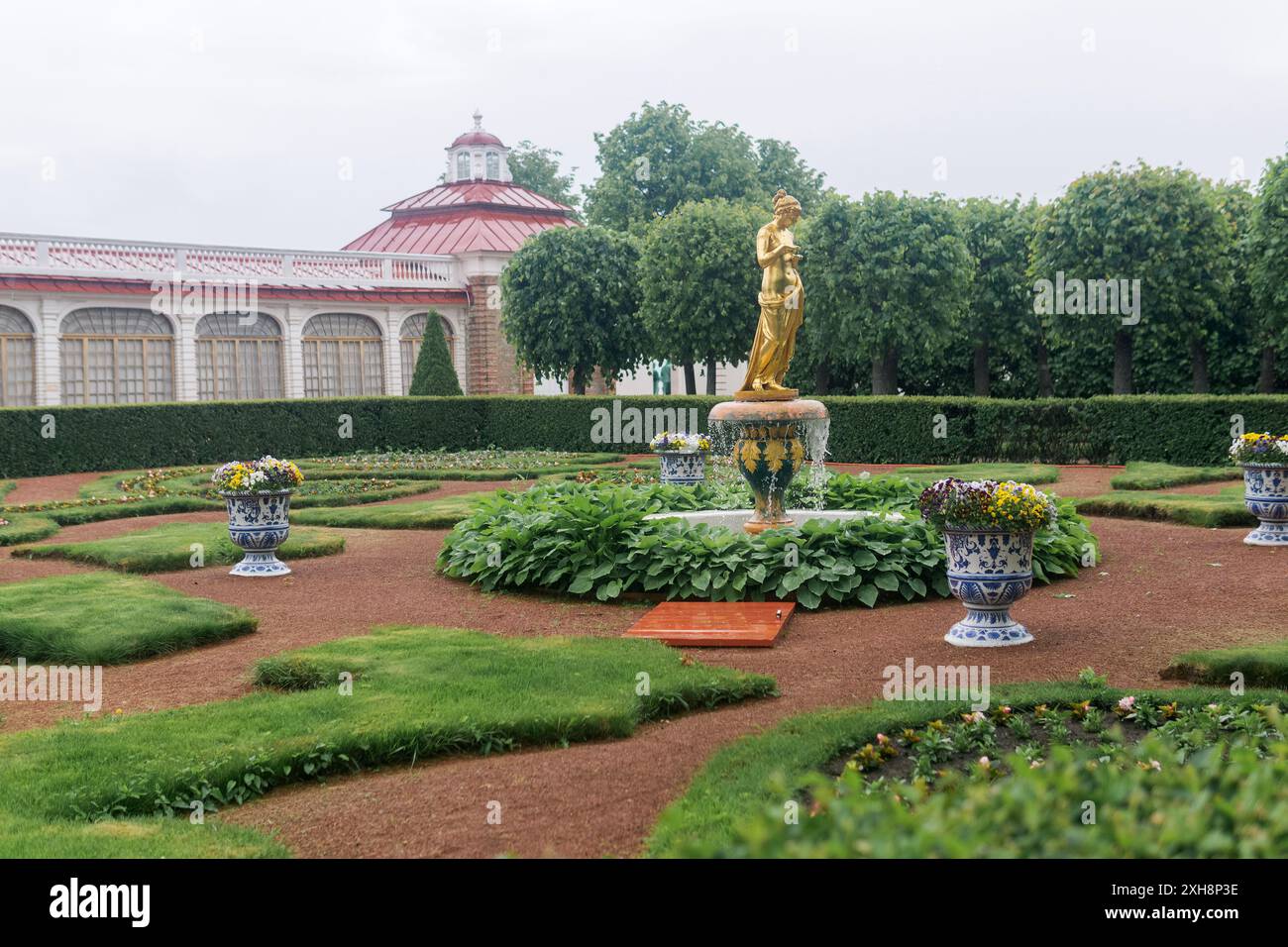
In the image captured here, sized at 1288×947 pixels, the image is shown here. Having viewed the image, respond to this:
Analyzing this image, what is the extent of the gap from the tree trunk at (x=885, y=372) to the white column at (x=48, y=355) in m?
20.4

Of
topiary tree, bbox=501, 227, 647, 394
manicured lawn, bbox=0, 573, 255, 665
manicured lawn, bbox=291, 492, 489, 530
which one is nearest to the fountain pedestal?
manicured lawn, bbox=291, 492, 489, 530

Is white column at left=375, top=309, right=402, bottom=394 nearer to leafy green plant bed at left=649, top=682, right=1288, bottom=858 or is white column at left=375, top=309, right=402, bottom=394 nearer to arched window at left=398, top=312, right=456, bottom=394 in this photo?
arched window at left=398, top=312, right=456, bottom=394

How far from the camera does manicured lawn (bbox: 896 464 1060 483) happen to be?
65.9ft

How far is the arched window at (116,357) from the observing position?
35.3m

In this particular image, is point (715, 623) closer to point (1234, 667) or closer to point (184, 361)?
point (1234, 667)

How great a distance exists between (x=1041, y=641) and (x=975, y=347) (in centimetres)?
2706

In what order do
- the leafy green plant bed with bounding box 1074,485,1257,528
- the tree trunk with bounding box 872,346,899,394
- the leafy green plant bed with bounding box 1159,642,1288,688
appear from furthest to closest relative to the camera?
the tree trunk with bounding box 872,346,899,394
the leafy green plant bed with bounding box 1074,485,1257,528
the leafy green plant bed with bounding box 1159,642,1288,688

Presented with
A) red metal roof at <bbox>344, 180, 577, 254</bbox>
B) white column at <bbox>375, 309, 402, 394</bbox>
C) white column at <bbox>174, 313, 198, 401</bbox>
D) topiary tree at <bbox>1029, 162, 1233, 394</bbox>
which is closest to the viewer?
topiary tree at <bbox>1029, 162, 1233, 394</bbox>

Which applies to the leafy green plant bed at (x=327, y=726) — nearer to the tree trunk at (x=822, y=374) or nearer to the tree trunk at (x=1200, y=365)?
the tree trunk at (x=1200, y=365)

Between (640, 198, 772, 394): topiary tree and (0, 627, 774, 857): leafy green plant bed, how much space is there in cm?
2582

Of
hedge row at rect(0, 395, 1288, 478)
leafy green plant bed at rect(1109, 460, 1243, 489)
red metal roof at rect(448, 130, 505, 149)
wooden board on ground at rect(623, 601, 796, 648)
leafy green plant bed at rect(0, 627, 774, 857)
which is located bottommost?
leafy green plant bed at rect(0, 627, 774, 857)

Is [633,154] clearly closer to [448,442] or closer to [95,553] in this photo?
[448,442]

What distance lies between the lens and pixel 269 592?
1237 cm
